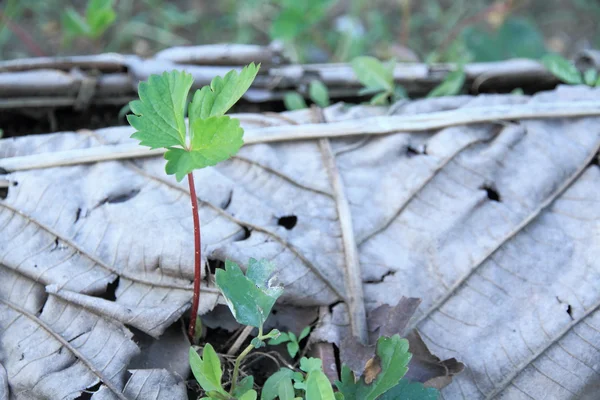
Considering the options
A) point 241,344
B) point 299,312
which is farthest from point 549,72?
point 241,344

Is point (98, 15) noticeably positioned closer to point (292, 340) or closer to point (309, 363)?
point (292, 340)

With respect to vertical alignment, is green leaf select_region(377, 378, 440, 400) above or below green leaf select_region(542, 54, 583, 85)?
below

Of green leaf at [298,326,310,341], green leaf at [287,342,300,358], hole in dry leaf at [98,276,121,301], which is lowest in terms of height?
green leaf at [287,342,300,358]

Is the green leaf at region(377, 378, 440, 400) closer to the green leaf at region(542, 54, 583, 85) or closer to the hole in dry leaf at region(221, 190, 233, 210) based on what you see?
the hole in dry leaf at region(221, 190, 233, 210)

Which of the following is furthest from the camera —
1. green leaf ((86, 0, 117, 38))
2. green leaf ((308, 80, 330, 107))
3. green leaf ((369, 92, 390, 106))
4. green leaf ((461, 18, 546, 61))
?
green leaf ((461, 18, 546, 61))

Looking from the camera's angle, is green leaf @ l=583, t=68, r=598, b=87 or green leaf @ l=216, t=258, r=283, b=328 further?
green leaf @ l=583, t=68, r=598, b=87

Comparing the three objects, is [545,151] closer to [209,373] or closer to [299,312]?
[299,312]

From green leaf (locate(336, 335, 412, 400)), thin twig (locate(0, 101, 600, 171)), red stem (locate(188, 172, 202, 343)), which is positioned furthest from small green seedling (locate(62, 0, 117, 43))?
green leaf (locate(336, 335, 412, 400))
